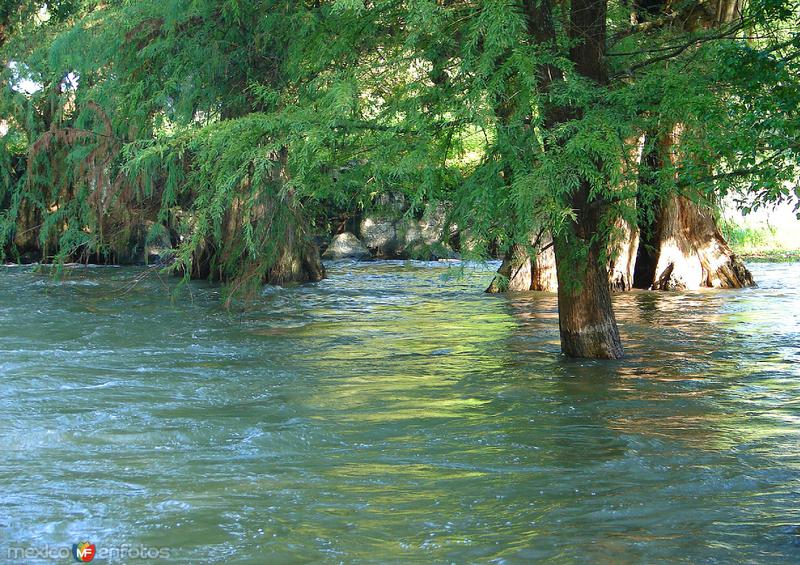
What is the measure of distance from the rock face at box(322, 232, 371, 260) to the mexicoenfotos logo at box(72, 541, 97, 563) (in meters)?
22.3

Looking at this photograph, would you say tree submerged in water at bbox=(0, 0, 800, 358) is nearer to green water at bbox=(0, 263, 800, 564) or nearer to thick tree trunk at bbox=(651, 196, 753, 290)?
green water at bbox=(0, 263, 800, 564)

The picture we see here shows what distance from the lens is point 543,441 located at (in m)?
7.48

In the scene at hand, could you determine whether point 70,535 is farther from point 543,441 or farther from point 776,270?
point 776,270

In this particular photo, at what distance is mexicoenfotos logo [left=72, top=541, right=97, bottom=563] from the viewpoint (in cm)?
507

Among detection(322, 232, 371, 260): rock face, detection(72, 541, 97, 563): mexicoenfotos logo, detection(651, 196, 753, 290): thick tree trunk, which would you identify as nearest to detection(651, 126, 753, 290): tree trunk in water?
detection(651, 196, 753, 290): thick tree trunk

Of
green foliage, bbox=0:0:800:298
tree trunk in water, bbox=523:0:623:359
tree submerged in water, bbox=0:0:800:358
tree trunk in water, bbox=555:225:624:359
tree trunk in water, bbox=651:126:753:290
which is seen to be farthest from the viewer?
tree trunk in water, bbox=651:126:753:290

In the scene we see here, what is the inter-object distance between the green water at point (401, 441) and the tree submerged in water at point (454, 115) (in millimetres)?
1371

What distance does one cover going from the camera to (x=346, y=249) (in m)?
27.7

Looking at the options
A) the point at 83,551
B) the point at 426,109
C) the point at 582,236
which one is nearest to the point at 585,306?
the point at 582,236

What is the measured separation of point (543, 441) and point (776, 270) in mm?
16120

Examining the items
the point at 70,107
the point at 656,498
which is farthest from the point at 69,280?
the point at 656,498

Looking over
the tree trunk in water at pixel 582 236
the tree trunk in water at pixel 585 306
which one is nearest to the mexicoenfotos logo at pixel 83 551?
the tree trunk in water at pixel 582 236

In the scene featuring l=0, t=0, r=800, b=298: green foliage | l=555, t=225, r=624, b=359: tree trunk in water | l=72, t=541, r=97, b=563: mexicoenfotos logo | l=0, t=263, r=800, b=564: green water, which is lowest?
l=72, t=541, r=97, b=563: mexicoenfotos logo

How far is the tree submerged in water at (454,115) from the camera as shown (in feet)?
26.2
